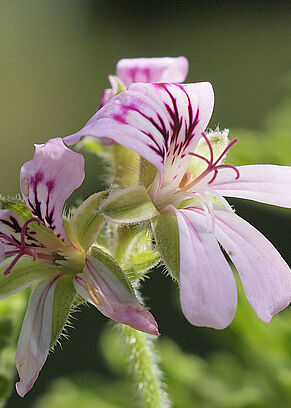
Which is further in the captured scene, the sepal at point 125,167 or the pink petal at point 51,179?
the sepal at point 125,167

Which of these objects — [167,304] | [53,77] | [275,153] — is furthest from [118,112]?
[53,77]

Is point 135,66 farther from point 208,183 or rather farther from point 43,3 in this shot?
point 43,3

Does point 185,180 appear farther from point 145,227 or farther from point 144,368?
point 144,368

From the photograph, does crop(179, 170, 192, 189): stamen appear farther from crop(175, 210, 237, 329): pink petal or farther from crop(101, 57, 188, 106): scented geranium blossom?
crop(101, 57, 188, 106): scented geranium blossom

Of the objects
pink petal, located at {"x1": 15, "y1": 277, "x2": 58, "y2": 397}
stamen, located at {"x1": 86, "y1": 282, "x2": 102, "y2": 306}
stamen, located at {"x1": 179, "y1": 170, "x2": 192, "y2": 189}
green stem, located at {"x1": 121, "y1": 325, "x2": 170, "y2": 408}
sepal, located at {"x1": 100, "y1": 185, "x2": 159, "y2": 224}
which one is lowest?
green stem, located at {"x1": 121, "y1": 325, "x2": 170, "y2": 408}

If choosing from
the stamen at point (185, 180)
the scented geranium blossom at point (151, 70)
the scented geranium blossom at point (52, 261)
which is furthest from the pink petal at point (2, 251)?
the scented geranium blossom at point (151, 70)

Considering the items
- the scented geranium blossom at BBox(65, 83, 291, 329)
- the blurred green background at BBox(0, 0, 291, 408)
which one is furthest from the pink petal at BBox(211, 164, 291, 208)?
the blurred green background at BBox(0, 0, 291, 408)

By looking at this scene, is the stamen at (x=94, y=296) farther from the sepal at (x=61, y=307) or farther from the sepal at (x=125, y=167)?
the sepal at (x=125, y=167)
